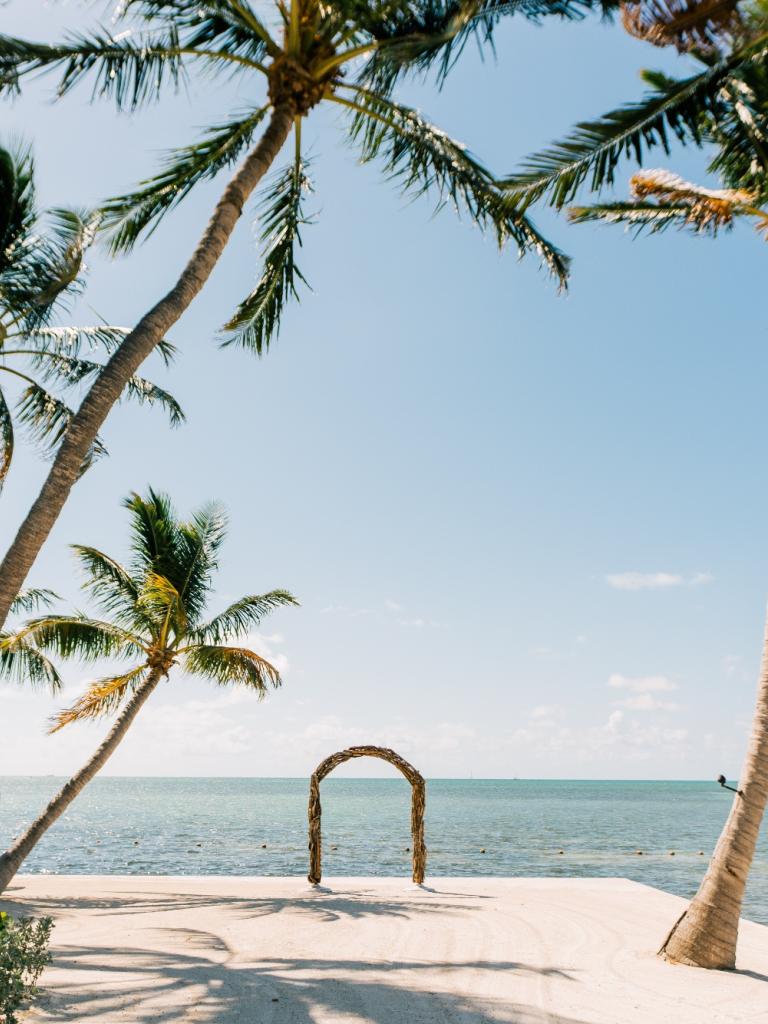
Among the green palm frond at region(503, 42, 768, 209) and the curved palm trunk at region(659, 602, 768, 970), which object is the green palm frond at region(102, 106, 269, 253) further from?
the curved palm trunk at region(659, 602, 768, 970)

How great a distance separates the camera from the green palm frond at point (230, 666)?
1382 cm

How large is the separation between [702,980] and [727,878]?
851 millimetres

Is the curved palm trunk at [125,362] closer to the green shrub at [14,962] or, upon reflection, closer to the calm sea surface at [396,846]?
the green shrub at [14,962]

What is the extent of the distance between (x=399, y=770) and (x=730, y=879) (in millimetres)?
7437

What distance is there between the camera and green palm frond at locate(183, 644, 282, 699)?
45.3ft

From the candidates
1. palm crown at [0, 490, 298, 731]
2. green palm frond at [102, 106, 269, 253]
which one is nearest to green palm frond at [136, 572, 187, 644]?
palm crown at [0, 490, 298, 731]

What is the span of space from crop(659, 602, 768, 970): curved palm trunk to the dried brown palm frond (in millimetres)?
5504

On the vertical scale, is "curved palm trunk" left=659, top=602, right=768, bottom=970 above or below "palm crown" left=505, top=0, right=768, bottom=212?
below

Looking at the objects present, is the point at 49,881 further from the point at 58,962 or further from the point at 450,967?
the point at 450,967

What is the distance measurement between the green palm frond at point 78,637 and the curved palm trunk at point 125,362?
830cm

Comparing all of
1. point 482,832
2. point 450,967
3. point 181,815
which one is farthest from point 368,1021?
point 181,815

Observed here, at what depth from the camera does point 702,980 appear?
21.5 feet

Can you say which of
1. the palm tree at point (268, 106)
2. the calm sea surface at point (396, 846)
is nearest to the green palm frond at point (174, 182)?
the palm tree at point (268, 106)

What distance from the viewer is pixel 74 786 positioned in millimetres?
12602
